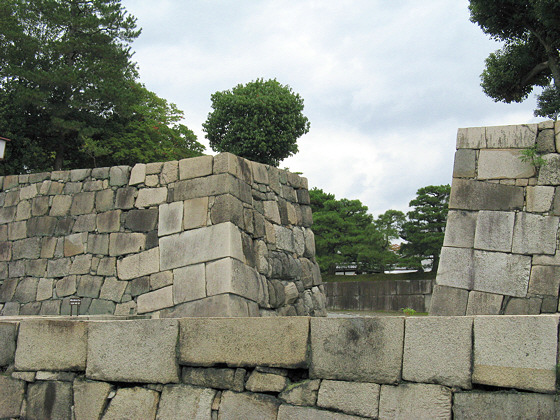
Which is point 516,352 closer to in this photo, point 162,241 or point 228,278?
point 228,278

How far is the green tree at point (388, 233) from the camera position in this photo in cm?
2056

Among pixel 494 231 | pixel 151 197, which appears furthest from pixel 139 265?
pixel 494 231

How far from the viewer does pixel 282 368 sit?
4.23 metres

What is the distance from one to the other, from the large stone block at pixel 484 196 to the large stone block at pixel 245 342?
4932mm

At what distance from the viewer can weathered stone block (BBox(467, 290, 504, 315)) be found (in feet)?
25.6

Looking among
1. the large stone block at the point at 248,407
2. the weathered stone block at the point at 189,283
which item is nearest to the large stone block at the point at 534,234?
the weathered stone block at the point at 189,283

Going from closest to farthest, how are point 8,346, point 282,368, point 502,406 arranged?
point 502,406 → point 282,368 → point 8,346

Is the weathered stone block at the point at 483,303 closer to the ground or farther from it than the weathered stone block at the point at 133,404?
farther from it

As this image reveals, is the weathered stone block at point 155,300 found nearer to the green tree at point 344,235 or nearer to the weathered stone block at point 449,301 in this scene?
the weathered stone block at point 449,301

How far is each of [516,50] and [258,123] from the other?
11595mm

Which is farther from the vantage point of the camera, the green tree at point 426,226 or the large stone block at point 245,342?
the green tree at point 426,226

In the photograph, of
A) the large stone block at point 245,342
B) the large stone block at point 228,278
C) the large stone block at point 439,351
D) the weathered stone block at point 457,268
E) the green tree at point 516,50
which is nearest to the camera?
the large stone block at point 439,351

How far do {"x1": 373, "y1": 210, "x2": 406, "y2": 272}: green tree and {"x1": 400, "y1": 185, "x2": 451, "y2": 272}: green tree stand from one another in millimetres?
687

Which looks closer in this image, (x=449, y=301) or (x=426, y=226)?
(x=449, y=301)
